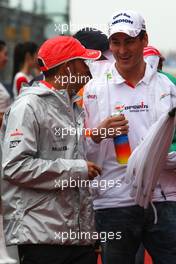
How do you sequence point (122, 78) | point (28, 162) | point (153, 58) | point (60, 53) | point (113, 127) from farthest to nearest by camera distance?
point (153, 58)
point (122, 78)
point (60, 53)
point (113, 127)
point (28, 162)

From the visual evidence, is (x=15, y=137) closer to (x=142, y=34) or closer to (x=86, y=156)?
(x=86, y=156)

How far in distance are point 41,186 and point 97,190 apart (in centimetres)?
48

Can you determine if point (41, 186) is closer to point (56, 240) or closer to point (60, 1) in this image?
point (56, 240)

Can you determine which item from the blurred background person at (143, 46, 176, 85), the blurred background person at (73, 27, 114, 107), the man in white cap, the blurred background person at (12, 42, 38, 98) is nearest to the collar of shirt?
the man in white cap

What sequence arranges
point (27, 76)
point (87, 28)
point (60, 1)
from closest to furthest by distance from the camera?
point (87, 28) → point (27, 76) → point (60, 1)

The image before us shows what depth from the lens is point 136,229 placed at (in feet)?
17.8

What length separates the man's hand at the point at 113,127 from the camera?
525 cm

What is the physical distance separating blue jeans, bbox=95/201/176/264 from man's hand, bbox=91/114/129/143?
457 millimetres

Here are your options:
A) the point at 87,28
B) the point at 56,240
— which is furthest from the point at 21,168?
the point at 87,28

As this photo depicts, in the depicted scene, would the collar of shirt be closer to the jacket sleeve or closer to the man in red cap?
the man in red cap

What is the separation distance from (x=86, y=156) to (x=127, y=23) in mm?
806

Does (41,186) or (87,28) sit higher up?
(87,28)

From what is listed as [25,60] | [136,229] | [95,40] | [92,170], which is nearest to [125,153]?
[92,170]

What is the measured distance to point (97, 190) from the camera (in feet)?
17.9
